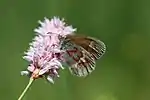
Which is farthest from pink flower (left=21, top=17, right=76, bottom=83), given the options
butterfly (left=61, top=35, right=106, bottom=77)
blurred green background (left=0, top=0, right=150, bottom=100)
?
blurred green background (left=0, top=0, right=150, bottom=100)

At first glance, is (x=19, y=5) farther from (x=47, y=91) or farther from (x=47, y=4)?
(x=47, y=91)

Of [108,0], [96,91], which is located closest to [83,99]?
[96,91]

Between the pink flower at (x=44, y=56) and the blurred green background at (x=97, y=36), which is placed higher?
the blurred green background at (x=97, y=36)

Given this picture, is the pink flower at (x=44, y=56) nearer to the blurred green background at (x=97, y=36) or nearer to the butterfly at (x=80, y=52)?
the butterfly at (x=80, y=52)

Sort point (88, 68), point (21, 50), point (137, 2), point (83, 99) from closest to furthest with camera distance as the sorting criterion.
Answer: point (88, 68)
point (83, 99)
point (21, 50)
point (137, 2)

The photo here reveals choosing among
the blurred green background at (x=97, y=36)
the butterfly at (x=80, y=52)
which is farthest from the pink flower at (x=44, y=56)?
the blurred green background at (x=97, y=36)

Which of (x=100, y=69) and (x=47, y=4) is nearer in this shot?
(x=100, y=69)

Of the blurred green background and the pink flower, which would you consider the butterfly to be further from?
the blurred green background
